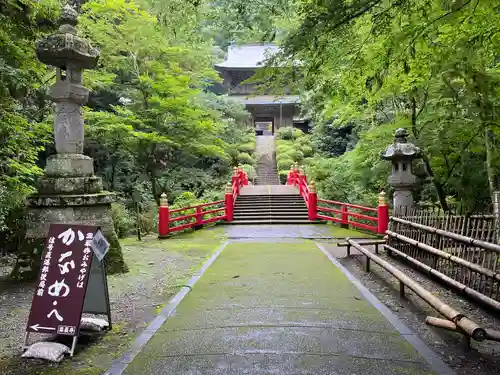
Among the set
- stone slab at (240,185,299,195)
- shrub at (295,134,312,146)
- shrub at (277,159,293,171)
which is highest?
shrub at (295,134,312,146)

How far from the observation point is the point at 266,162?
107 ft

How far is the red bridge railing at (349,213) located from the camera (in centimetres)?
1232

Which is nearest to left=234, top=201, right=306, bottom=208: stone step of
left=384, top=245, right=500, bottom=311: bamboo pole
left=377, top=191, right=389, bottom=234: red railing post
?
left=377, top=191, right=389, bottom=234: red railing post

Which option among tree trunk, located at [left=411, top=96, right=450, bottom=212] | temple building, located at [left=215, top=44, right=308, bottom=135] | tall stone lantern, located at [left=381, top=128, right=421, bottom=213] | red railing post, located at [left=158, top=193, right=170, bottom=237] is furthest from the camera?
temple building, located at [left=215, top=44, right=308, bottom=135]

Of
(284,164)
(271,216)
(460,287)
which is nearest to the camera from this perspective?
(460,287)

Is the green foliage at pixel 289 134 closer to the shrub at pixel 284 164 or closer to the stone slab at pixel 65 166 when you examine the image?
the shrub at pixel 284 164

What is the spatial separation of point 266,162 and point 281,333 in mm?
28782

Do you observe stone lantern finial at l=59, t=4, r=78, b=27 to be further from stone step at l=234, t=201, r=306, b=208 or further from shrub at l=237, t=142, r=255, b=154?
shrub at l=237, t=142, r=255, b=154

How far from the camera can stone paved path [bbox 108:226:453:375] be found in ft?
11.2

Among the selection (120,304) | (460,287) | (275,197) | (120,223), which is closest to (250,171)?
(275,197)

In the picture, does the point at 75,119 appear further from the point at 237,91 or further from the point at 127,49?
the point at 237,91

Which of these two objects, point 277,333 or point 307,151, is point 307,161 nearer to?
point 307,151

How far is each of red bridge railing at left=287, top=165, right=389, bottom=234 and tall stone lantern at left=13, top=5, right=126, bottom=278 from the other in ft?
26.9

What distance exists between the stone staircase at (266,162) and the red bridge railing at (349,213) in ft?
34.0
